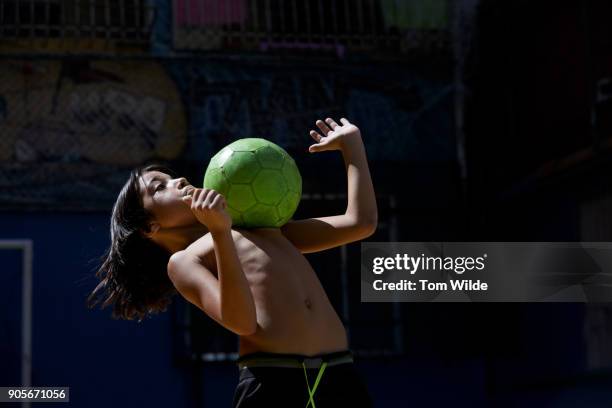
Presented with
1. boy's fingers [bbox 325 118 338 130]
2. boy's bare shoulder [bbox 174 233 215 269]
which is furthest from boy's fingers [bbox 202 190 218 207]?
boy's fingers [bbox 325 118 338 130]

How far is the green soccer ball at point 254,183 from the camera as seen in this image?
3.25m

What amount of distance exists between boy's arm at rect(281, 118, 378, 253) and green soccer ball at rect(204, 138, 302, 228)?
0.15 m

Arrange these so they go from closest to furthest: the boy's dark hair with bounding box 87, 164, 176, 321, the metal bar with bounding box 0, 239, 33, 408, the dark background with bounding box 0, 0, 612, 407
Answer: the boy's dark hair with bounding box 87, 164, 176, 321, the metal bar with bounding box 0, 239, 33, 408, the dark background with bounding box 0, 0, 612, 407

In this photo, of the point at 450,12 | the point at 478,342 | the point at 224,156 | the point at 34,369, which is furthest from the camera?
the point at 450,12

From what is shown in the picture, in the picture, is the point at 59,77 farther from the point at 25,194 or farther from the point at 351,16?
the point at 351,16

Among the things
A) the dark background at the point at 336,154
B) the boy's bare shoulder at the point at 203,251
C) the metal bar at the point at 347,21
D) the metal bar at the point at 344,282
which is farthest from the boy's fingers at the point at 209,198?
the metal bar at the point at 347,21

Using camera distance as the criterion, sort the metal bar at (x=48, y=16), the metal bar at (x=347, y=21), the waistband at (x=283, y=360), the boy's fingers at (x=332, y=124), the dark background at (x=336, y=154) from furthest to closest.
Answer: the metal bar at (x=347, y=21)
the metal bar at (x=48, y=16)
the dark background at (x=336, y=154)
the boy's fingers at (x=332, y=124)
the waistband at (x=283, y=360)

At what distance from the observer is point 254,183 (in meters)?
3.24

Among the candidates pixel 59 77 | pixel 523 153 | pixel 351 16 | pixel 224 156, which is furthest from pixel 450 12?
pixel 224 156

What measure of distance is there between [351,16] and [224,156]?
19.4 ft

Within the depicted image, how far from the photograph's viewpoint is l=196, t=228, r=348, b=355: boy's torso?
308cm

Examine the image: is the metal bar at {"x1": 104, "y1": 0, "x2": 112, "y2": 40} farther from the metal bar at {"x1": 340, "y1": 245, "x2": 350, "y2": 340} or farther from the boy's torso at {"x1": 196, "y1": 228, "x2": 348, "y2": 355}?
the boy's torso at {"x1": 196, "y1": 228, "x2": 348, "y2": 355}

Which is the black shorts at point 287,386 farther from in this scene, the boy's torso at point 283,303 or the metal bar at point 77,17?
the metal bar at point 77,17

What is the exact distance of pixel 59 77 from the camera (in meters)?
8.37
